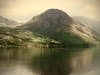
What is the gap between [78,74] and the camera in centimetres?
7488

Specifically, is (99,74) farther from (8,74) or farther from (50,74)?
(8,74)

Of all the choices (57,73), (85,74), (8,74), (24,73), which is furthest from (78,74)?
(8,74)

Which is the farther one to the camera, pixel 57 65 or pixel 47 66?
pixel 57 65

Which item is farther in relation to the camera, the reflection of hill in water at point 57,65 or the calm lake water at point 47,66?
Result: the reflection of hill in water at point 57,65

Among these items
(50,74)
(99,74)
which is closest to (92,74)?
(99,74)

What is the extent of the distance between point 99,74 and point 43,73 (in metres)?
26.0

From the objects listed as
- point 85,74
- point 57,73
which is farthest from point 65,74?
point 85,74

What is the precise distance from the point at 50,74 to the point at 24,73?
39.0 ft

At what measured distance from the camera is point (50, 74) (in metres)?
71.1

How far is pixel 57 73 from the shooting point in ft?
242

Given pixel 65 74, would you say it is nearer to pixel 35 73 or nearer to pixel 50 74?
pixel 50 74

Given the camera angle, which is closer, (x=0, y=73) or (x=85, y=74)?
(x=0, y=73)

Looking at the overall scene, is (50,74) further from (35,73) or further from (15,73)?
(15,73)

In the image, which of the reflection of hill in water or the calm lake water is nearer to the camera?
the calm lake water
